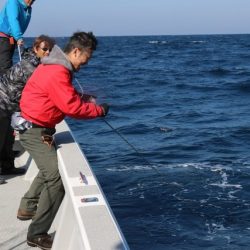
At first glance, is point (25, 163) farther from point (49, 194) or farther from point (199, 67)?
point (199, 67)

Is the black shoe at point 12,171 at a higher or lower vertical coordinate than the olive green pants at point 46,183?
lower

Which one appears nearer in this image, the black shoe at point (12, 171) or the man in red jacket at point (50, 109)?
the man in red jacket at point (50, 109)

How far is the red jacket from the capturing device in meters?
3.57

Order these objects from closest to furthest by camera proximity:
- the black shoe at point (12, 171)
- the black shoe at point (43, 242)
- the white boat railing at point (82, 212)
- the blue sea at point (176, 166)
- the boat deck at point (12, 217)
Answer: the white boat railing at point (82, 212), the black shoe at point (43, 242), the boat deck at point (12, 217), the black shoe at point (12, 171), the blue sea at point (176, 166)

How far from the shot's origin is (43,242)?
12.5 ft

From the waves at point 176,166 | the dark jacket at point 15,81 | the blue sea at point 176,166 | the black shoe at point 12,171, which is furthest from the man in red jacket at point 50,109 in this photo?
the black shoe at point 12,171

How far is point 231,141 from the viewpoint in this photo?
1241 centimetres

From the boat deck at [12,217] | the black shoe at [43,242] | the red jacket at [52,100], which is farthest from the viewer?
the boat deck at [12,217]

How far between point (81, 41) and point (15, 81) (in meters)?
1.43

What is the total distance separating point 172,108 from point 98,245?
15.3 m

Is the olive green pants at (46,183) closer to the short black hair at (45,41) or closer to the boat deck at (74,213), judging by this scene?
the boat deck at (74,213)

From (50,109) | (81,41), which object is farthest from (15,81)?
(81,41)

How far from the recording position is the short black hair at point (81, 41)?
3.61 metres

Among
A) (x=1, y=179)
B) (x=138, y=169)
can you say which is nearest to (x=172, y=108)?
(x=138, y=169)
